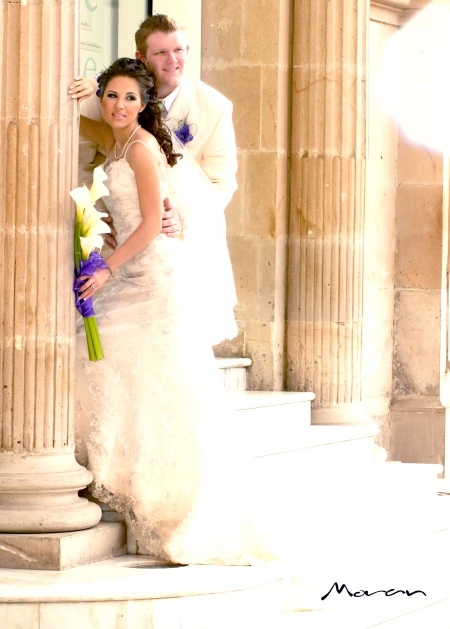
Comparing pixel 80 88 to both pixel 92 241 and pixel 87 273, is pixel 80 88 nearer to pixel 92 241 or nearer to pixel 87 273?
pixel 92 241

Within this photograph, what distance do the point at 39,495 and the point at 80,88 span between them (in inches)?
67.5

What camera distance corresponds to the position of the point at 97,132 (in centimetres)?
673

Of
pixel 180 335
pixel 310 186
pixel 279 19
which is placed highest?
pixel 279 19

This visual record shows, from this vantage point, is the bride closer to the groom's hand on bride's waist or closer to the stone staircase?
the groom's hand on bride's waist

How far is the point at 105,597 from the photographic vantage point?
5461 millimetres

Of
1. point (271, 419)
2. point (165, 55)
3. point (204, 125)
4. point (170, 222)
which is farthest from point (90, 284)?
point (271, 419)

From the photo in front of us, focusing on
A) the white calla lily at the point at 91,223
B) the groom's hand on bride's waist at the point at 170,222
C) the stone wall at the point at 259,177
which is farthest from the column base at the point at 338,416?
the white calla lily at the point at 91,223

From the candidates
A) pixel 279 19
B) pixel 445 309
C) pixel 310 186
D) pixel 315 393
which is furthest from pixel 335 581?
pixel 445 309

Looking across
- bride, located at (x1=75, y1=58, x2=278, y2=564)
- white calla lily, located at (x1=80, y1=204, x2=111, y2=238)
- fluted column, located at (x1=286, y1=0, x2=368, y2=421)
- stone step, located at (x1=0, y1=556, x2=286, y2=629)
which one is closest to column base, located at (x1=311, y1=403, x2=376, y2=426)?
fluted column, located at (x1=286, y1=0, x2=368, y2=421)

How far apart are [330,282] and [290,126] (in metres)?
1.05

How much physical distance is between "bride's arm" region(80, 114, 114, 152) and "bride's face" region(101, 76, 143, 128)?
0.32 meters

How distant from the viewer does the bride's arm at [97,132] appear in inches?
263

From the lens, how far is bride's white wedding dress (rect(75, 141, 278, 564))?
243 inches

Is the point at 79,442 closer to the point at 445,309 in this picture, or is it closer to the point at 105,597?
the point at 105,597
